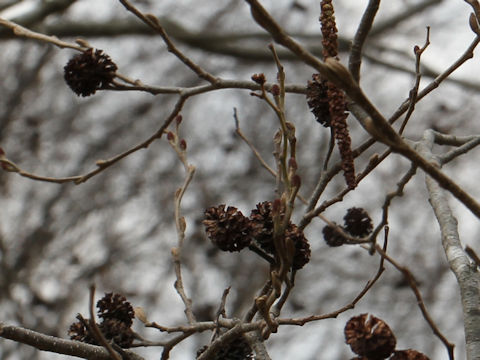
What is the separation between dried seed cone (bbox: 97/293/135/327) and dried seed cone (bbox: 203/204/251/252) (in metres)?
0.24

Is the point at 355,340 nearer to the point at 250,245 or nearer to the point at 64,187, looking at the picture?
the point at 250,245

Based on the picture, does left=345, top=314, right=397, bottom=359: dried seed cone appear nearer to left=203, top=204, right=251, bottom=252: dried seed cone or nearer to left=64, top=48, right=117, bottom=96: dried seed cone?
left=203, top=204, right=251, bottom=252: dried seed cone

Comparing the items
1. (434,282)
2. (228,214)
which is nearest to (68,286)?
(434,282)

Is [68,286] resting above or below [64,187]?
below

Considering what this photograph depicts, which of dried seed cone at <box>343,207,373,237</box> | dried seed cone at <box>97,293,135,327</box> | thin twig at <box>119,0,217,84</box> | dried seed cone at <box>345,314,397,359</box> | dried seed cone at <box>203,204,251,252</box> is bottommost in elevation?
dried seed cone at <box>345,314,397,359</box>

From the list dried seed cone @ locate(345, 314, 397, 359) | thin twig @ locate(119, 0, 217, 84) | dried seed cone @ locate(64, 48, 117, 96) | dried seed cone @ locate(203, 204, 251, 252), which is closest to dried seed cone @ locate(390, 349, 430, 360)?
dried seed cone @ locate(345, 314, 397, 359)

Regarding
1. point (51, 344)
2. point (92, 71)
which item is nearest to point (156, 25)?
point (92, 71)

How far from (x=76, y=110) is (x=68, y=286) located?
2104 mm

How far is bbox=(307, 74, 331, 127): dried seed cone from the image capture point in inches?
62.1

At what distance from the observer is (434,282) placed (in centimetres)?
869

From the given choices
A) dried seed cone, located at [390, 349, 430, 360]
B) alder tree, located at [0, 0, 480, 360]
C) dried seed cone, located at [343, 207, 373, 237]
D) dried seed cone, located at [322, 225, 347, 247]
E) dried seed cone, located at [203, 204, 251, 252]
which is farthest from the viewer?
alder tree, located at [0, 0, 480, 360]

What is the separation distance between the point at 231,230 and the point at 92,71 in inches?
26.2

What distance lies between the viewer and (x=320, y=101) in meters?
1.58

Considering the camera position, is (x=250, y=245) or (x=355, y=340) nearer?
(x=355, y=340)
